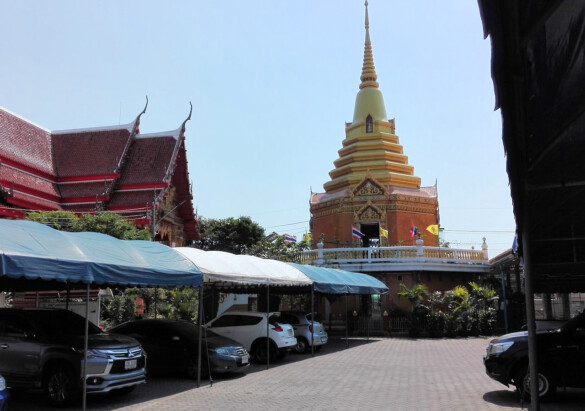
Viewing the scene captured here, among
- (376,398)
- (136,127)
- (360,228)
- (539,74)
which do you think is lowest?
(376,398)

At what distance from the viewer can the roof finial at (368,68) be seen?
3731cm

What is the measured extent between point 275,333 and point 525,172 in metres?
11.2

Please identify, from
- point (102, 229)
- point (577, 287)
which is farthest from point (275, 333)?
point (102, 229)

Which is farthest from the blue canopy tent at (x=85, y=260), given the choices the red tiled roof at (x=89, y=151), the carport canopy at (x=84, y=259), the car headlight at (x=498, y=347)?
the red tiled roof at (x=89, y=151)

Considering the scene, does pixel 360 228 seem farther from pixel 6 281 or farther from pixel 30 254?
pixel 30 254

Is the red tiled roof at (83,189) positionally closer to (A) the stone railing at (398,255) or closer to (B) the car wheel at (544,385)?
(A) the stone railing at (398,255)

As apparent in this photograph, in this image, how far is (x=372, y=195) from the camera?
31.6 meters

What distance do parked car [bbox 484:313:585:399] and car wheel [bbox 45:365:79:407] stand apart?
679 centimetres

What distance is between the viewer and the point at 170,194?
29891 mm

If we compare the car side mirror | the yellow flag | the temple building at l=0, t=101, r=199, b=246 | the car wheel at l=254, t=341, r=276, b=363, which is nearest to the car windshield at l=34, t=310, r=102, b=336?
the car side mirror

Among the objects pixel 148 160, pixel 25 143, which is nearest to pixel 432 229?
pixel 148 160

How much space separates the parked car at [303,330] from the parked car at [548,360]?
8.05m

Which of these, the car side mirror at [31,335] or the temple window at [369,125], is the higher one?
the temple window at [369,125]

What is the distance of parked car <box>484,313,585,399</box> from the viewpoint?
8.85m
